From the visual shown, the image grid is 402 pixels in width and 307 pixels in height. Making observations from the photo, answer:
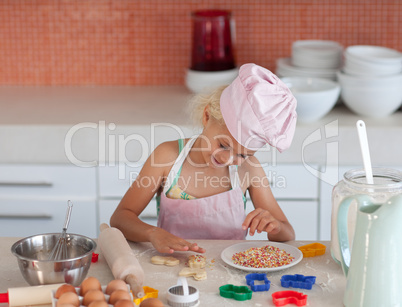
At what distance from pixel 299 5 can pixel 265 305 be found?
2.06 meters

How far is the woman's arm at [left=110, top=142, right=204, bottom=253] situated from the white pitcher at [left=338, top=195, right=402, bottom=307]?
443 millimetres

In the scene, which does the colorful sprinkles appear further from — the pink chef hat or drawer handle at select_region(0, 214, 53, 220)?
drawer handle at select_region(0, 214, 53, 220)

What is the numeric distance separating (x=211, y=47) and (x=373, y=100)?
744 mm

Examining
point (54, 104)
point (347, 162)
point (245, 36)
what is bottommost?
point (347, 162)

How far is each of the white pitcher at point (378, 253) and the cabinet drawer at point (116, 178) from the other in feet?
4.89

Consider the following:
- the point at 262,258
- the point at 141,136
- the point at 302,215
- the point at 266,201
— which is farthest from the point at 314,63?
the point at 262,258

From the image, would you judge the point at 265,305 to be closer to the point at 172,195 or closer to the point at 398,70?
the point at 172,195

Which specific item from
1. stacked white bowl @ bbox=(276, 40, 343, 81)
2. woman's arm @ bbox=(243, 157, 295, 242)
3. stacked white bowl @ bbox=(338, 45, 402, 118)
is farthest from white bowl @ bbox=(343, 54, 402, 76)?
woman's arm @ bbox=(243, 157, 295, 242)

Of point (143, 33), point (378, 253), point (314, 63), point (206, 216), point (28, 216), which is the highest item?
point (143, 33)

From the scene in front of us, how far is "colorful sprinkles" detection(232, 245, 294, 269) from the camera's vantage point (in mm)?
1364

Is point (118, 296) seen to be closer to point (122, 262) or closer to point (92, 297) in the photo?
point (92, 297)

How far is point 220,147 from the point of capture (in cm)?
165

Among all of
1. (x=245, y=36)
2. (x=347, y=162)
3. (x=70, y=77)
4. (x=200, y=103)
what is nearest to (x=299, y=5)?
(x=245, y=36)

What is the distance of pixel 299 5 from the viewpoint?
2998mm
